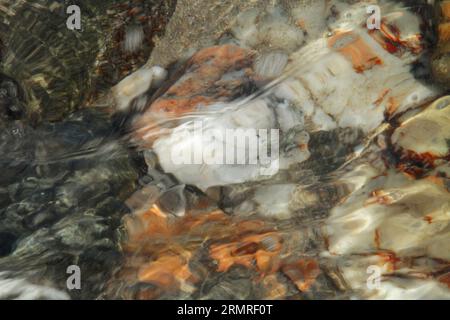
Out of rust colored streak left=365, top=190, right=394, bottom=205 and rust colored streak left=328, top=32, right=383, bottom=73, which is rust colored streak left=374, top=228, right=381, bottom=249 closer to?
rust colored streak left=365, top=190, right=394, bottom=205

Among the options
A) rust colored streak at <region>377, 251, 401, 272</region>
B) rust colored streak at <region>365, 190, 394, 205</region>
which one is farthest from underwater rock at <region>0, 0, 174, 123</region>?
rust colored streak at <region>377, 251, 401, 272</region>

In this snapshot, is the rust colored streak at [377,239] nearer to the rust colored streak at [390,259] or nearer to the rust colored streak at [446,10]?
the rust colored streak at [390,259]

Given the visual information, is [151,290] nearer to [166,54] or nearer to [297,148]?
[297,148]

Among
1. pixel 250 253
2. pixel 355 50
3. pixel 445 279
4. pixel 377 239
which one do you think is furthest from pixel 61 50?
pixel 445 279

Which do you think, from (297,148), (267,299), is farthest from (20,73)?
(267,299)

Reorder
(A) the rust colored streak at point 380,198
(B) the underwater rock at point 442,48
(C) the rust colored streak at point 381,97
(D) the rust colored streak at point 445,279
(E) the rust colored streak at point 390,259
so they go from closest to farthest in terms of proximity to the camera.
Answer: (D) the rust colored streak at point 445,279, (E) the rust colored streak at point 390,259, (A) the rust colored streak at point 380,198, (B) the underwater rock at point 442,48, (C) the rust colored streak at point 381,97

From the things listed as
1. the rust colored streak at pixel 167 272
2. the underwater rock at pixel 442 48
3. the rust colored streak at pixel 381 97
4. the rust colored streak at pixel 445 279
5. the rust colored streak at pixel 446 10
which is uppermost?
the rust colored streak at pixel 446 10

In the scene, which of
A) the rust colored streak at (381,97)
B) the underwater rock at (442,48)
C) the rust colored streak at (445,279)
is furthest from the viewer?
the rust colored streak at (381,97)

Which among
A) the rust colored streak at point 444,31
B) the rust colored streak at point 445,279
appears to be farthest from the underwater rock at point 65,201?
the rust colored streak at point 444,31

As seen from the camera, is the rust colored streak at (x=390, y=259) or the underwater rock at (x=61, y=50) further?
the underwater rock at (x=61, y=50)
